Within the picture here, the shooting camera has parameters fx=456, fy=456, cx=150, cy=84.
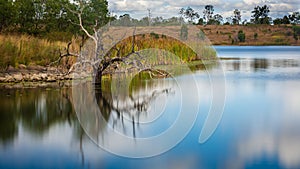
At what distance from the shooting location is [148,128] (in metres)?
6.80

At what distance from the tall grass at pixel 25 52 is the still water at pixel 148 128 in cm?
179

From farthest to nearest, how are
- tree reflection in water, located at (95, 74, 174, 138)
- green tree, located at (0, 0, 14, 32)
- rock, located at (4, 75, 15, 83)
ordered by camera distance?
green tree, located at (0, 0, 14, 32) < rock, located at (4, 75, 15, 83) < tree reflection in water, located at (95, 74, 174, 138)

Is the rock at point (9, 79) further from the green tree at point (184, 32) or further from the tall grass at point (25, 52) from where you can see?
the green tree at point (184, 32)

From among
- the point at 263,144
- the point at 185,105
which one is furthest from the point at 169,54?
the point at 263,144

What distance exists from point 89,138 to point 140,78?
6.17m

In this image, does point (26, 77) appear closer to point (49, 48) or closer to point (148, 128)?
point (49, 48)

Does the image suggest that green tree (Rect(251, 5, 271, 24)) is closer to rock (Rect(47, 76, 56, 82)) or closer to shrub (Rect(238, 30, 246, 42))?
shrub (Rect(238, 30, 246, 42))

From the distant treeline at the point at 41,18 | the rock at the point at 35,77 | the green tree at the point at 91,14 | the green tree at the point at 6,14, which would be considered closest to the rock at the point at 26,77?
the rock at the point at 35,77

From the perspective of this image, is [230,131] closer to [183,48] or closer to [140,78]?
[140,78]

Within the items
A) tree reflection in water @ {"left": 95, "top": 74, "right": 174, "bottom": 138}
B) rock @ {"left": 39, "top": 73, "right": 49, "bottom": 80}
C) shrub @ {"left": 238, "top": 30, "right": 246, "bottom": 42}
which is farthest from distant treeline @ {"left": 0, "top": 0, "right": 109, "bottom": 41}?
shrub @ {"left": 238, "top": 30, "right": 246, "bottom": 42}

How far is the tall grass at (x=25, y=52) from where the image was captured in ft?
36.6

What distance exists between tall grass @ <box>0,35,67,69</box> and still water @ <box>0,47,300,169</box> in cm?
179

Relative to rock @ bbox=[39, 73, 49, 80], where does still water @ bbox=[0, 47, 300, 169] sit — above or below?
below

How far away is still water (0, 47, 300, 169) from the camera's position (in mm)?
5164
